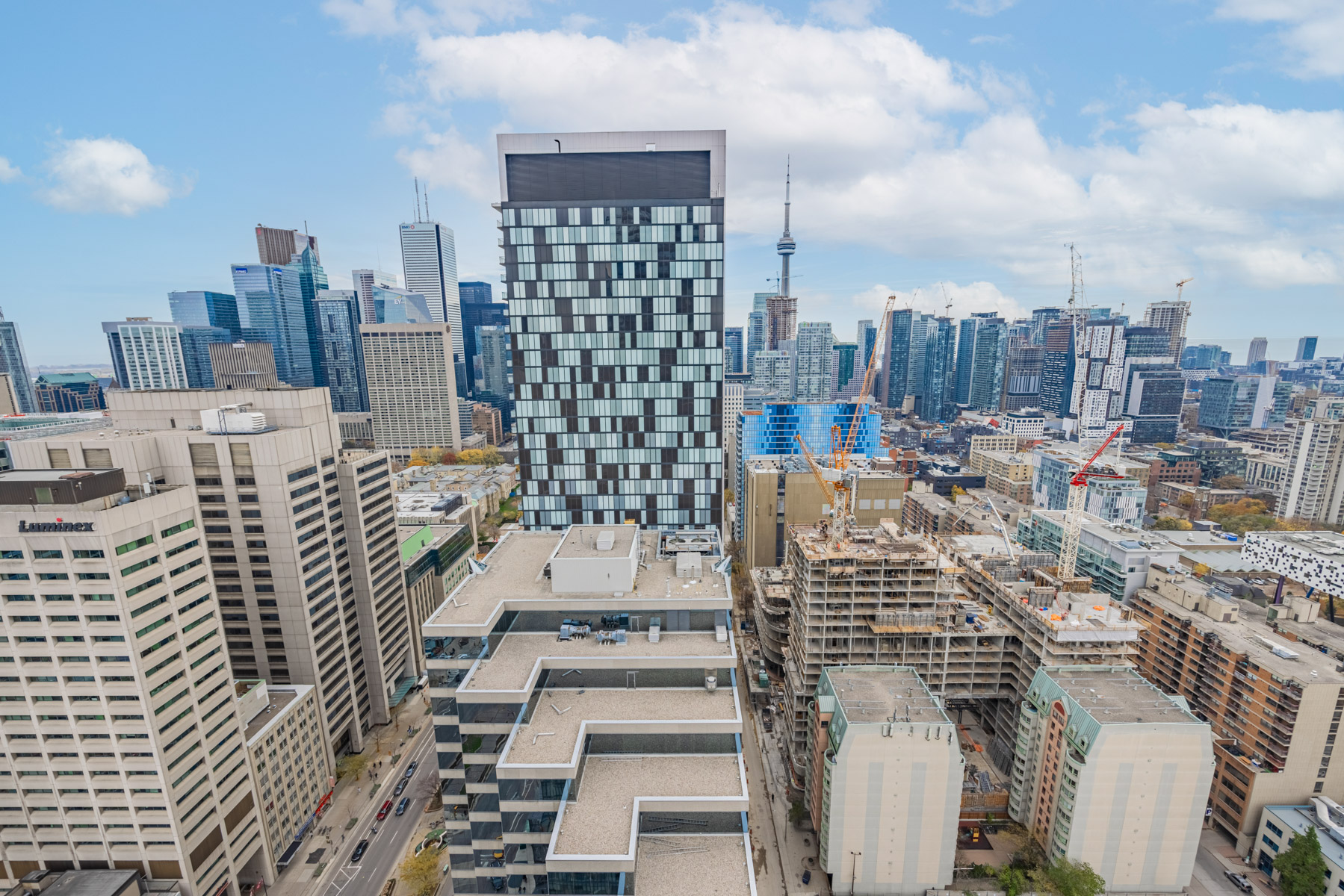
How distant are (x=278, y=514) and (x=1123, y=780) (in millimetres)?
108283

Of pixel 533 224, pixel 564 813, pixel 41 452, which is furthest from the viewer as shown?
pixel 533 224

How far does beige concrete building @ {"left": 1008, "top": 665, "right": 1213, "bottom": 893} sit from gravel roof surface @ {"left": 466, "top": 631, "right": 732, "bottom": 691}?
49034 mm

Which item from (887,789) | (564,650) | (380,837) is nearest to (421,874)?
(380,837)

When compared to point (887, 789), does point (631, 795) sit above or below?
above

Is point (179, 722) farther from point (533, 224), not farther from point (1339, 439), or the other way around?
point (1339, 439)

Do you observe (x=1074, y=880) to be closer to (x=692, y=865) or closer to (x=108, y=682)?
(x=692, y=865)

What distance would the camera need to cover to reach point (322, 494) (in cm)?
8088

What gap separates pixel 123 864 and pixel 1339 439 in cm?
28572

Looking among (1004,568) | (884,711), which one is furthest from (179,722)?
(1004,568)

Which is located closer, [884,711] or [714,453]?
[884,711]

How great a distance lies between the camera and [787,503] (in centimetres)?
14688

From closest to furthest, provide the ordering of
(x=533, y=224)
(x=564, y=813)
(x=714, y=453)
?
(x=564, y=813) → (x=533, y=224) → (x=714, y=453)

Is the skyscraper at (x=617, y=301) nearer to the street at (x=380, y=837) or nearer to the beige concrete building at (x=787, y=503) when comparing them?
the street at (x=380, y=837)

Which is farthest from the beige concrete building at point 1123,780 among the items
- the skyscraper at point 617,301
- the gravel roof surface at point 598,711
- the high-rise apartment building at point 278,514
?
the high-rise apartment building at point 278,514
